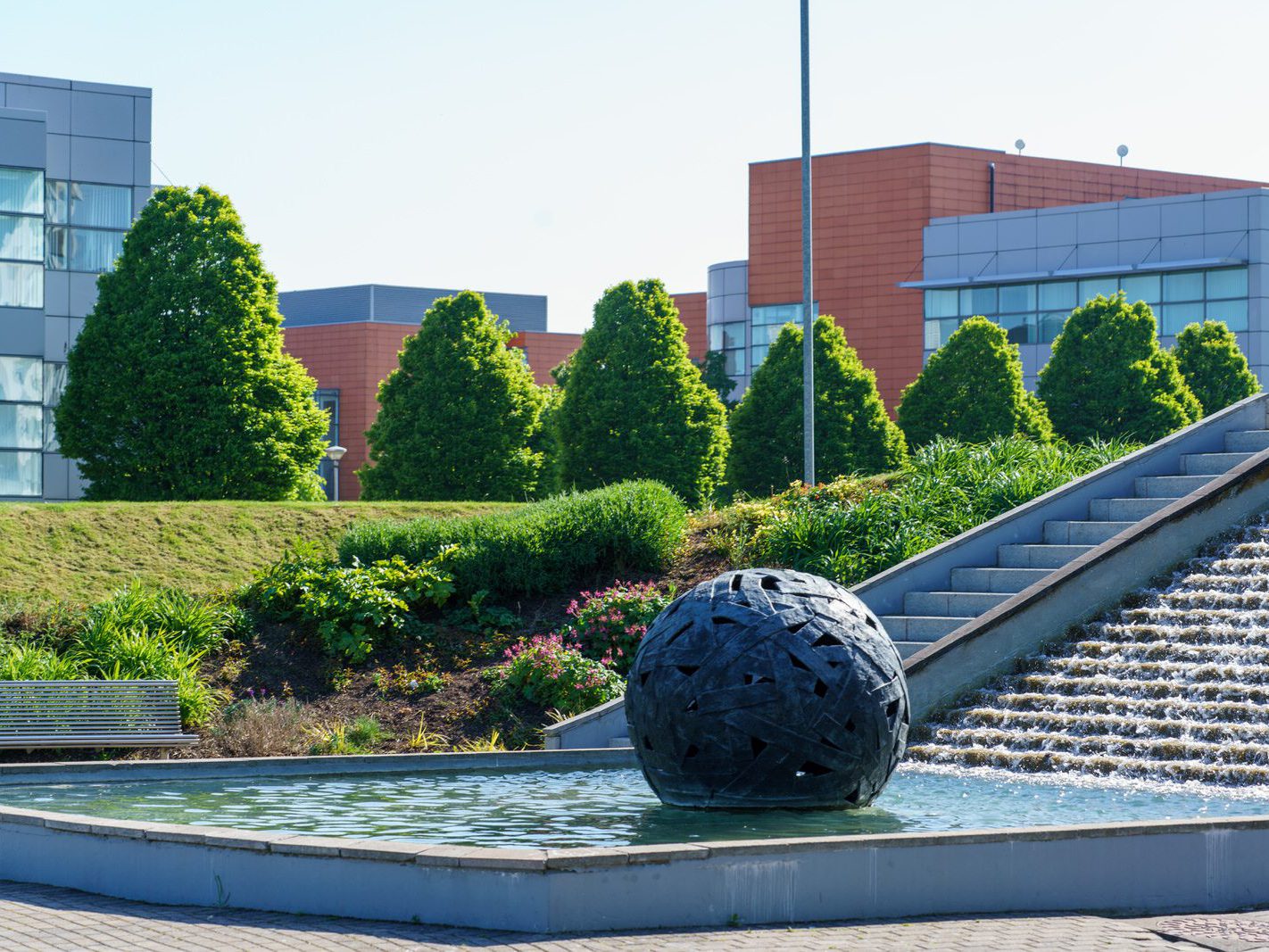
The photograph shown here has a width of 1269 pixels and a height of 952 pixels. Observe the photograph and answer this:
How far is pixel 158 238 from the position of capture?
31984 millimetres

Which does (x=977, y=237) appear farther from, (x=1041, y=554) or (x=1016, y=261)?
(x=1041, y=554)

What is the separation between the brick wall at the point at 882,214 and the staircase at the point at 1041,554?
47800 millimetres

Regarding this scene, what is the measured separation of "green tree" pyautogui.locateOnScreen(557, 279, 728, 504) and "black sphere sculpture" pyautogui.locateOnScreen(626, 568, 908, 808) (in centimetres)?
2621

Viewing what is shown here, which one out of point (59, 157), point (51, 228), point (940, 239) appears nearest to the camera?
point (51, 228)

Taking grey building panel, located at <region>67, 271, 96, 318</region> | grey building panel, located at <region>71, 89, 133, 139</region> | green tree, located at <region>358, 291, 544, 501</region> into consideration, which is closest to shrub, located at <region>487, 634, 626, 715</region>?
green tree, located at <region>358, 291, 544, 501</region>

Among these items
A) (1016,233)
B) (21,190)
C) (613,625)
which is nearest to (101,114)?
(21,190)

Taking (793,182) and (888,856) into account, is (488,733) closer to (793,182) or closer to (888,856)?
(888,856)

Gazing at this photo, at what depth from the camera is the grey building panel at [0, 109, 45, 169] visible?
37875 millimetres

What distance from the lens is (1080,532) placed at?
18.2m

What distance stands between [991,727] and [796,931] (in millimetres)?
7301

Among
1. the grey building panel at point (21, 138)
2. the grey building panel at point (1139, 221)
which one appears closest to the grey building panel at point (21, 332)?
the grey building panel at point (21, 138)

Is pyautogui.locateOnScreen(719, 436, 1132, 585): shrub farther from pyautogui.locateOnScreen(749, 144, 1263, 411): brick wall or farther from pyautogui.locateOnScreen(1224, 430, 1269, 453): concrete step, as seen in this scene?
pyautogui.locateOnScreen(749, 144, 1263, 411): brick wall

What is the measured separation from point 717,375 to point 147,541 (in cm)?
4819

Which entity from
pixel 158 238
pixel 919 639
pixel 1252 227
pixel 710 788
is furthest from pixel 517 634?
pixel 1252 227
